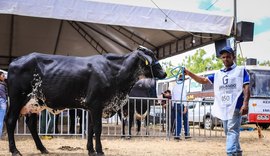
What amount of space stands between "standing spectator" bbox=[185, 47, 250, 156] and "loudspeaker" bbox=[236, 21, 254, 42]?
20.4 ft

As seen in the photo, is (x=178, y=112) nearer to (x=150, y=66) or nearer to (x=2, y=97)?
(x=150, y=66)

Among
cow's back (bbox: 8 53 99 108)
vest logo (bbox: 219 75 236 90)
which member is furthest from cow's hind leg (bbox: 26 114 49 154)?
vest logo (bbox: 219 75 236 90)

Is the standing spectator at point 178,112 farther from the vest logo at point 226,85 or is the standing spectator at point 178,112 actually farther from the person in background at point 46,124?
the vest logo at point 226,85

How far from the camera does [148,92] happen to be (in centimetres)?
1207

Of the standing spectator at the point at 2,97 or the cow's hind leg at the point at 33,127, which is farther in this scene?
the standing spectator at the point at 2,97

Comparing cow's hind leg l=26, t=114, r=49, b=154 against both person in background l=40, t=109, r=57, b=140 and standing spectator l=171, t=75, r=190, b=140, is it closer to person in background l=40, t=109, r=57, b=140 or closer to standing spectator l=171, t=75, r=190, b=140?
person in background l=40, t=109, r=57, b=140

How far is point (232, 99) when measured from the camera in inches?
219

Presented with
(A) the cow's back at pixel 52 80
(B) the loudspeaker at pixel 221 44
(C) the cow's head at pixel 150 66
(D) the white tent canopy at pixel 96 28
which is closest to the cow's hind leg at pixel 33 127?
(A) the cow's back at pixel 52 80

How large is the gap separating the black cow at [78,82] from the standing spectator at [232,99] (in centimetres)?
157

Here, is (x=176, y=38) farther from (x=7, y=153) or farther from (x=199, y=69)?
(x=199, y=69)

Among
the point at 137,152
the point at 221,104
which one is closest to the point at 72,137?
the point at 137,152

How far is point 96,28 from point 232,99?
10128 mm

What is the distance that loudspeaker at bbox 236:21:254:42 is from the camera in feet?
38.0

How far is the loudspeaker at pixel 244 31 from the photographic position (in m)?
11.6
